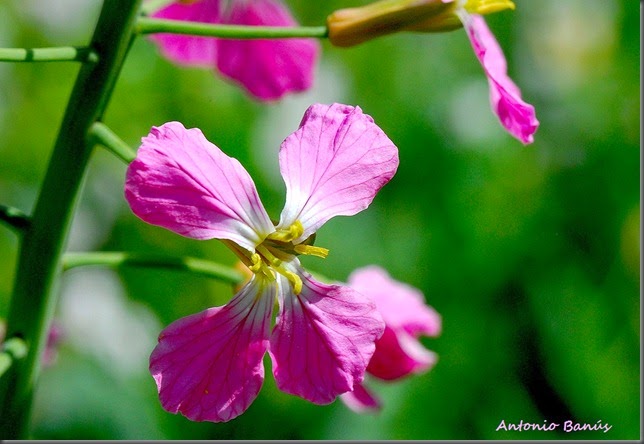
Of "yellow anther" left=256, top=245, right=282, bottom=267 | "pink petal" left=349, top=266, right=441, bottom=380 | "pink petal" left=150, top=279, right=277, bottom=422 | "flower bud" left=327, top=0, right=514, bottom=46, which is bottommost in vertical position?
"pink petal" left=349, top=266, right=441, bottom=380

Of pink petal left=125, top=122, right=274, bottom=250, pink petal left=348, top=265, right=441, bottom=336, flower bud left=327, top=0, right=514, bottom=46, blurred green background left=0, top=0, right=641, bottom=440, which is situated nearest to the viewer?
pink petal left=125, top=122, right=274, bottom=250

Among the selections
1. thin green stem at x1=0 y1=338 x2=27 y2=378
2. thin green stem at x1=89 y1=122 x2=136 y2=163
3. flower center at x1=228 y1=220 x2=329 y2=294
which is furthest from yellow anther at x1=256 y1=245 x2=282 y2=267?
thin green stem at x1=0 y1=338 x2=27 y2=378

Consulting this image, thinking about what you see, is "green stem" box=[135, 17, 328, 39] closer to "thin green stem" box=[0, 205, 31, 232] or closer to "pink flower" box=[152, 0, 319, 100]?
"thin green stem" box=[0, 205, 31, 232]

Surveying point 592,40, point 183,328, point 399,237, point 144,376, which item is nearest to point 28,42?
point 144,376

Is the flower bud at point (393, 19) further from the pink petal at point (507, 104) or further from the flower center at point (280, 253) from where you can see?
the flower center at point (280, 253)

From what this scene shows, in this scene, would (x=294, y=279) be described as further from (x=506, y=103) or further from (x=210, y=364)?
(x=506, y=103)

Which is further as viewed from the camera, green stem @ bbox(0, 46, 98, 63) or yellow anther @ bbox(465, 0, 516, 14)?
yellow anther @ bbox(465, 0, 516, 14)

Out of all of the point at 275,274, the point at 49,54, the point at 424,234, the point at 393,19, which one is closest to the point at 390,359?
the point at 275,274

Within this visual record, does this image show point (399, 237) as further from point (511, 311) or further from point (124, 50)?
point (124, 50)
